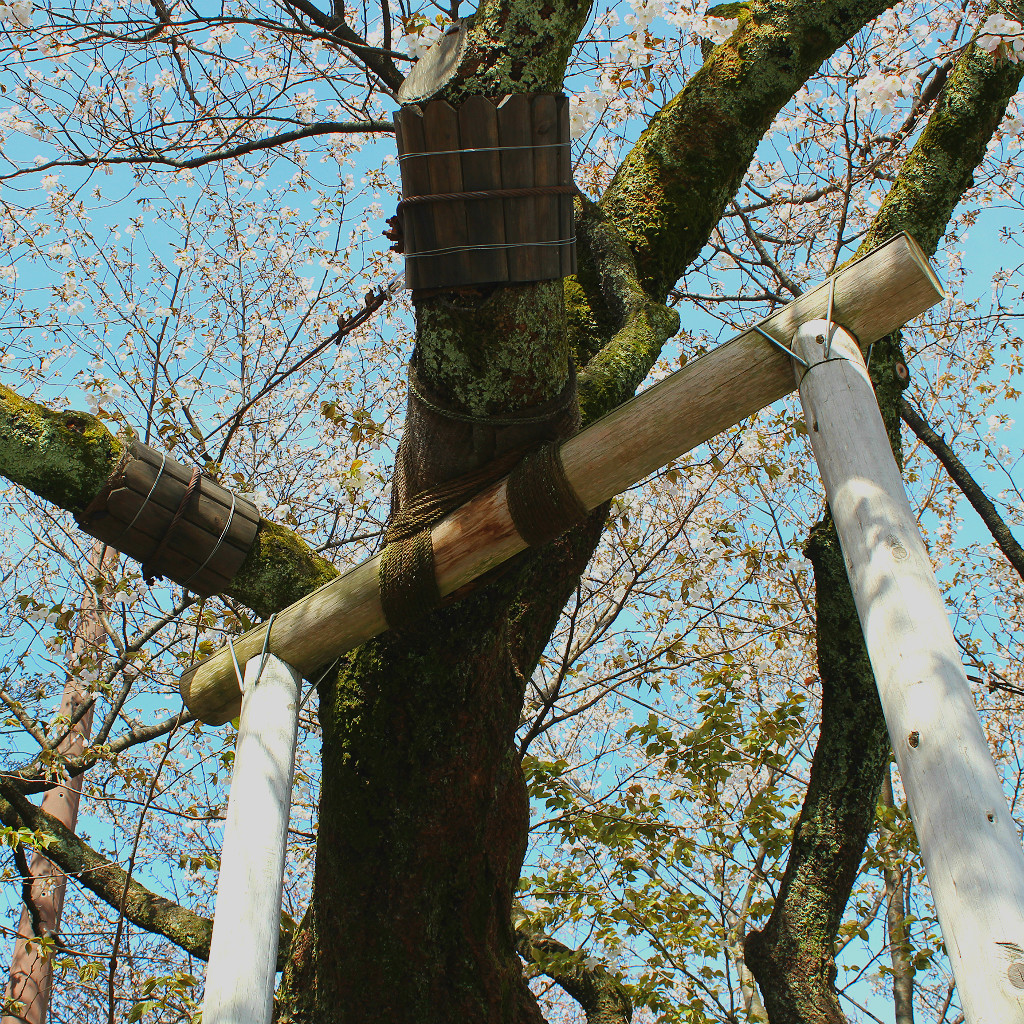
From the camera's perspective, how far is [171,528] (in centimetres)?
→ 232

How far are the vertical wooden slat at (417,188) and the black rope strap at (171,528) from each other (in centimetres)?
88

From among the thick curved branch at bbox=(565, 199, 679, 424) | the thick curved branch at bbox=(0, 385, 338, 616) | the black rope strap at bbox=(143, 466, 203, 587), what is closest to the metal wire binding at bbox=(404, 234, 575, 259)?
the thick curved branch at bbox=(565, 199, 679, 424)

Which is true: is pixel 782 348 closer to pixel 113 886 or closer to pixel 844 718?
pixel 844 718

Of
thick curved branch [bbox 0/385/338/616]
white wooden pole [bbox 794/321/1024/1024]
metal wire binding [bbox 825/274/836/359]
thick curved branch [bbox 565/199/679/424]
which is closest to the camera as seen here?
white wooden pole [bbox 794/321/1024/1024]

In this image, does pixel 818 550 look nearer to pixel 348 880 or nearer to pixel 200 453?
pixel 348 880

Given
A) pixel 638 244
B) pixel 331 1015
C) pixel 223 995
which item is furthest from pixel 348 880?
pixel 638 244

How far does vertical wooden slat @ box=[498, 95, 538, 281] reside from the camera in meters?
1.83

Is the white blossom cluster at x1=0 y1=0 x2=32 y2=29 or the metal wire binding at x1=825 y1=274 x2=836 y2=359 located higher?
the white blossom cluster at x1=0 y1=0 x2=32 y2=29

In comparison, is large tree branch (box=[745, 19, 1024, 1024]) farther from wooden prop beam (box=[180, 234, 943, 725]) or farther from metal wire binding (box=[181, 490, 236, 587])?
metal wire binding (box=[181, 490, 236, 587])

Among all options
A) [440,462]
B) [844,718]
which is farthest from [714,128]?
[844,718]

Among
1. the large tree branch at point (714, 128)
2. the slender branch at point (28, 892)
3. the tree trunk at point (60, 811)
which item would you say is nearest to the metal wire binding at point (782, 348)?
the large tree branch at point (714, 128)

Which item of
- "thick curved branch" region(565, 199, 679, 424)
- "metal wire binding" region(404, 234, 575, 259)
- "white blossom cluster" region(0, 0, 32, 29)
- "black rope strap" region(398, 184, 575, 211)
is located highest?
"white blossom cluster" region(0, 0, 32, 29)

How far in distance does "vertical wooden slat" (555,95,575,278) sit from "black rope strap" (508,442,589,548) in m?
0.44

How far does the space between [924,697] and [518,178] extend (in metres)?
1.32
